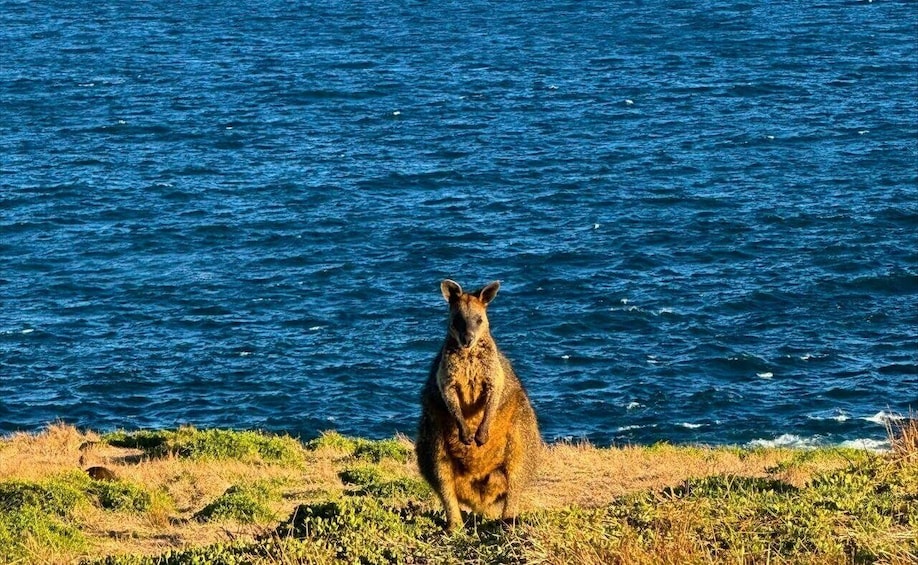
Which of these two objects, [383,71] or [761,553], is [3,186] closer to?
[383,71]

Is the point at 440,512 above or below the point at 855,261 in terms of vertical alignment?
above

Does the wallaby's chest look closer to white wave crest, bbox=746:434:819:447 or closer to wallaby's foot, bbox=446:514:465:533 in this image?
wallaby's foot, bbox=446:514:465:533

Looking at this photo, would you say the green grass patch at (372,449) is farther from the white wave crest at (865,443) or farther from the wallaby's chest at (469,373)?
the white wave crest at (865,443)

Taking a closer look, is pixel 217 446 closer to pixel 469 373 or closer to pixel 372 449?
pixel 372 449

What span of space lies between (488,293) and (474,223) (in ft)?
167

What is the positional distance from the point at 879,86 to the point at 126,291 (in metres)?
49.8

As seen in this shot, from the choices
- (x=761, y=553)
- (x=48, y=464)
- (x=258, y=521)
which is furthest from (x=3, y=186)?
(x=761, y=553)

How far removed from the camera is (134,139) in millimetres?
78125

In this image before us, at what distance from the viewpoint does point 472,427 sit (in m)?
11.9

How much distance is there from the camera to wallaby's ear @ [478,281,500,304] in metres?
12.0

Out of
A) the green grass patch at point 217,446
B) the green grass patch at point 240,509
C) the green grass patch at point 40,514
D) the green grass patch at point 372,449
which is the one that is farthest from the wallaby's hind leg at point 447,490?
the green grass patch at point 217,446

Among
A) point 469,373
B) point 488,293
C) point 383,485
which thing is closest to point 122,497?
point 383,485

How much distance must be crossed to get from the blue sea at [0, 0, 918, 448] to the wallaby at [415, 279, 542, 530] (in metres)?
29.8

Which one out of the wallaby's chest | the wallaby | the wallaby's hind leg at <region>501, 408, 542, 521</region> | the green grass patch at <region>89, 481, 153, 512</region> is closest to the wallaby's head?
the wallaby
